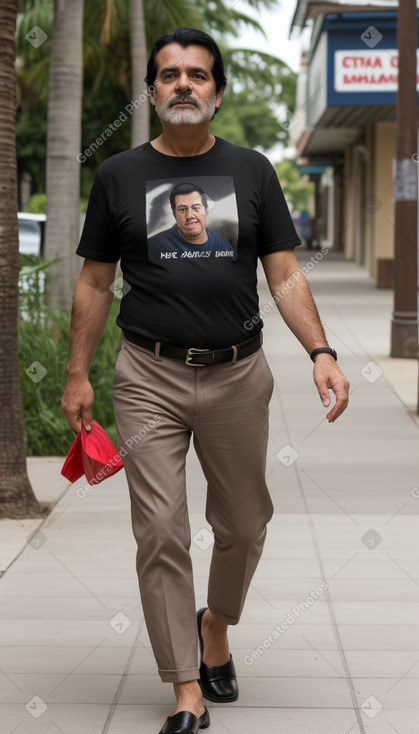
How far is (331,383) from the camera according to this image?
4387mm

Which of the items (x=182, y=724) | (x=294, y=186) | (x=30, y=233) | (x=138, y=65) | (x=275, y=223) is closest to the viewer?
(x=182, y=724)

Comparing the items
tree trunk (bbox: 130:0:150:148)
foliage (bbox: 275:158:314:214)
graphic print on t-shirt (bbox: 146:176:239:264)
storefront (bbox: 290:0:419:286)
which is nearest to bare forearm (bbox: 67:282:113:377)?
graphic print on t-shirt (bbox: 146:176:239:264)

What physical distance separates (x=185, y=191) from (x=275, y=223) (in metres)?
0.33

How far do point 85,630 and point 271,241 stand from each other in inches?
72.5

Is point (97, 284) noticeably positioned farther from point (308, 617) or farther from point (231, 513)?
point (308, 617)

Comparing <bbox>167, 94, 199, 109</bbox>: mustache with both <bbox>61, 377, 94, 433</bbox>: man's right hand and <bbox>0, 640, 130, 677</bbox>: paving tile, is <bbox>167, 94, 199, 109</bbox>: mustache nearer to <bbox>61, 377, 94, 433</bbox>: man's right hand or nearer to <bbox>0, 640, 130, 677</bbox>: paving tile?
<bbox>61, 377, 94, 433</bbox>: man's right hand

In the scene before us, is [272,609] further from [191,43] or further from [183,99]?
[191,43]

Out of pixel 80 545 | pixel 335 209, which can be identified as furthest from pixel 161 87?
pixel 335 209

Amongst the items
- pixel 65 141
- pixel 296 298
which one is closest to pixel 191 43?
pixel 296 298

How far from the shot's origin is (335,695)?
4742 millimetres

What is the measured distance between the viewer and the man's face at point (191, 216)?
14.2 ft

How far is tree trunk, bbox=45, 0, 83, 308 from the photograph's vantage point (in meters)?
12.5

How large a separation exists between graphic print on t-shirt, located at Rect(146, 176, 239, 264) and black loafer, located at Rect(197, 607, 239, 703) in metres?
1.31

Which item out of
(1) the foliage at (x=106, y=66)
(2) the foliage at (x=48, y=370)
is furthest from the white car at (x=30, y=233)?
(2) the foliage at (x=48, y=370)
